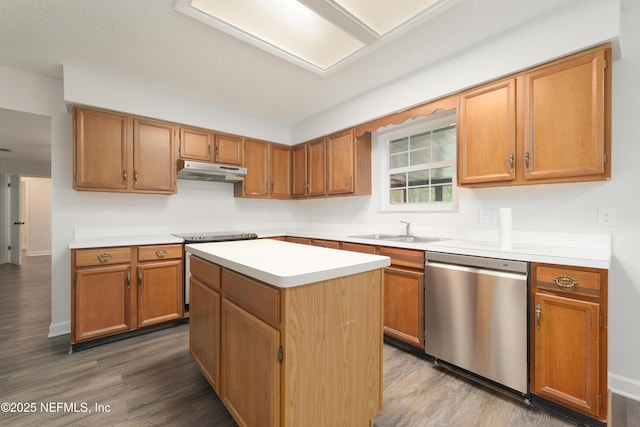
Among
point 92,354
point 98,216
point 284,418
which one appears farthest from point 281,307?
point 98,216

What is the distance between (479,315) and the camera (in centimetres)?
192

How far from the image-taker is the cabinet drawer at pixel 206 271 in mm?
1630

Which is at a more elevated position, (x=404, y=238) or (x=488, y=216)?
(x=488, y=216)

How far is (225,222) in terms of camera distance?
13.1 feet

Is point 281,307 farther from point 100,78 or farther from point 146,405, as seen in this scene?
point 100,78

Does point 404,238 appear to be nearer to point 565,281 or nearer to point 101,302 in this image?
point 565,281

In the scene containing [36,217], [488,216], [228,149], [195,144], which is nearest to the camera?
[488,216]

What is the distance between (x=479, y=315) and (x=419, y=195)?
1.54 m

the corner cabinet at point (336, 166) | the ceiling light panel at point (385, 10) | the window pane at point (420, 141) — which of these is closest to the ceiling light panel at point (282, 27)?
the ceiling light panel at point (385, 10)

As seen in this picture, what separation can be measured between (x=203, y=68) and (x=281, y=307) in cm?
252

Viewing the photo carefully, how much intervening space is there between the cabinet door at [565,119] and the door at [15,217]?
31.1 ft

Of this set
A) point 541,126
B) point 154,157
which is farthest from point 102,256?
point 541,126

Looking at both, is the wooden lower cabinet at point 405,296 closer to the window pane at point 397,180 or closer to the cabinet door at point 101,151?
the window pane at point 397,180

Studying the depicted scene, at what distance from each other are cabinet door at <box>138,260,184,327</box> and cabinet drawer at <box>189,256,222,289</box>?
1.04 metres
